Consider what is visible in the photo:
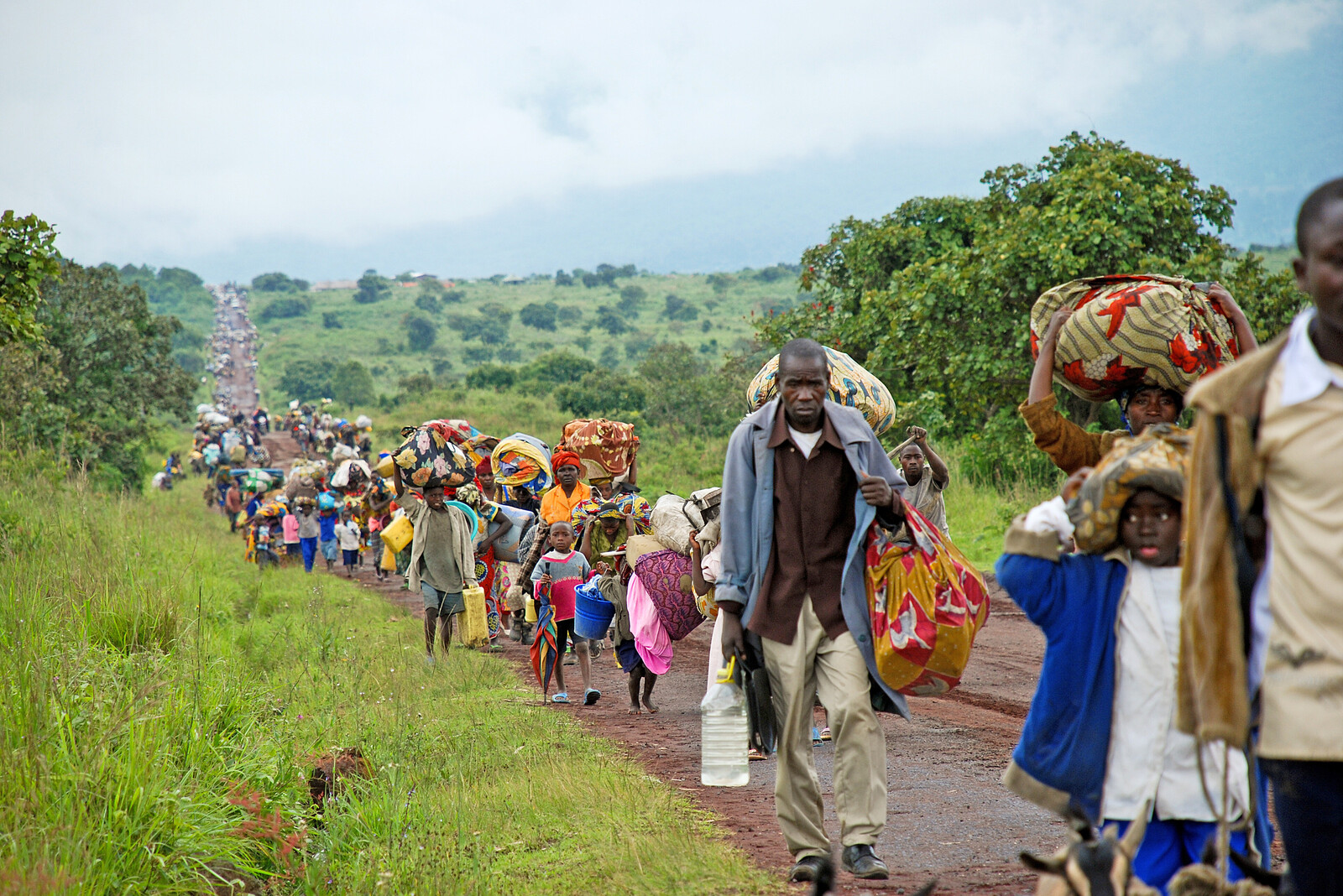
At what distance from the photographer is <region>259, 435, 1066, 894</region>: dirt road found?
4.96 metres

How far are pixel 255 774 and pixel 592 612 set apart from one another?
3503 mm

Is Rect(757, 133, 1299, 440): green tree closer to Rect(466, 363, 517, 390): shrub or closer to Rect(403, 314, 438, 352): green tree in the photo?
Rect(466, 363, 517, 390): shrub

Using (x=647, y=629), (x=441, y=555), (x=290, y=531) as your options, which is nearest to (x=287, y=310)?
(x=290, y=531)

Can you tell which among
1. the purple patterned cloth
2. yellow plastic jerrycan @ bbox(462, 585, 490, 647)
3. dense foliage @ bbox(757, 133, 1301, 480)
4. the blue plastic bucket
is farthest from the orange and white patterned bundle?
dense foliage @ bbox(757, 133, 1301, 480)

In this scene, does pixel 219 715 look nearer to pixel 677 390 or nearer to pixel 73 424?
pixel 73 424

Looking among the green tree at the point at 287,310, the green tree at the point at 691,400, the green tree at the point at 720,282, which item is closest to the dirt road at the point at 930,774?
the green tree at the point at 691,400

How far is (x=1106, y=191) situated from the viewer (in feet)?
52.1

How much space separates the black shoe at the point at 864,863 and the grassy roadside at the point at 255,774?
34cm

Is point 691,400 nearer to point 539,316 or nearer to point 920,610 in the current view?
point 920,610

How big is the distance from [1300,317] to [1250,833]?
A: 1592 millimetres

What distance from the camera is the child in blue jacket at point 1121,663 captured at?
3.30m

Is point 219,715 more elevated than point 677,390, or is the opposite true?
point 677,390

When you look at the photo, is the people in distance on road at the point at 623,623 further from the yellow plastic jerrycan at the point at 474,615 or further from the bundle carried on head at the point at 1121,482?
the bundle carried on head at the point at 1121,482


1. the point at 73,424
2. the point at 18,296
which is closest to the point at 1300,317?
the point at 18,296
